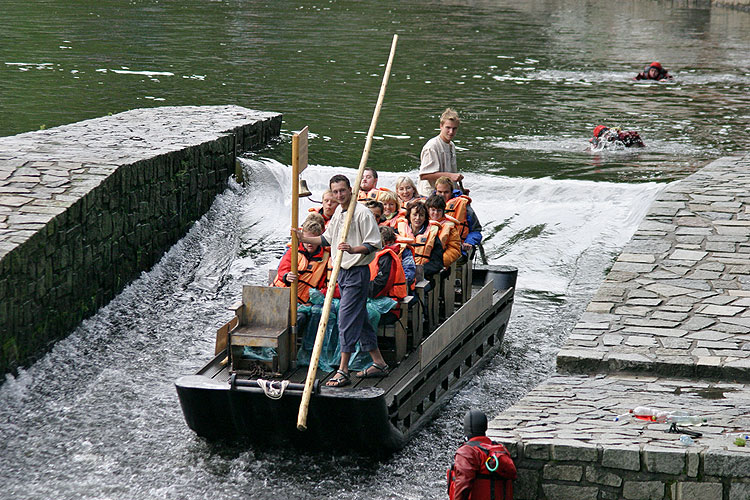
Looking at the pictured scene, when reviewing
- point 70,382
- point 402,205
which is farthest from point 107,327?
point 402,205

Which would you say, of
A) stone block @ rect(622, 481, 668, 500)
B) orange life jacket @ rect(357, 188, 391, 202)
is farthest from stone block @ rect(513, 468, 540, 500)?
orange life jacket @ rect(357, 188, 391, 202)

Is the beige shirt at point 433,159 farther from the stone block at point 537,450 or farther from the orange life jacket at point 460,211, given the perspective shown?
the stone block at point 537,450

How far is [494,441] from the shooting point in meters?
6.98

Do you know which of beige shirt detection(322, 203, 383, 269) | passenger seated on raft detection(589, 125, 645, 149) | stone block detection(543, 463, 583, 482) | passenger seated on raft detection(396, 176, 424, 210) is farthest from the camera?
passenger seated on raft detection(589, 125, 645, 149)

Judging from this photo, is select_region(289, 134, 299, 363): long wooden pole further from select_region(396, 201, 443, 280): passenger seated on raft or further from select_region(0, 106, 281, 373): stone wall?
select_region(0, 106, 281, 373): stone wall

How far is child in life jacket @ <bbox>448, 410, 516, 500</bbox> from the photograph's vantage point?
646cm

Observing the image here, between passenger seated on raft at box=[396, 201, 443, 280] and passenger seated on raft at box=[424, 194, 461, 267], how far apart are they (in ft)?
0.28

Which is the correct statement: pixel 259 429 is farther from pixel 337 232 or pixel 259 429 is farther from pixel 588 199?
pixel 588 199

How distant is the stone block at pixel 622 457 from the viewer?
22.4 feet

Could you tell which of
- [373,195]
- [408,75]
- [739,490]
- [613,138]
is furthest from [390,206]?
[408,75]

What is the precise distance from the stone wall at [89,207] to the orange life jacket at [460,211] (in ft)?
14.2

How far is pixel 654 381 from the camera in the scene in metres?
8.66

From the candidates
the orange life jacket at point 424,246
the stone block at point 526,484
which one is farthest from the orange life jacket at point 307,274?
the stone block at point 526,484

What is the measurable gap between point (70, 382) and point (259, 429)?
2.93 metres
